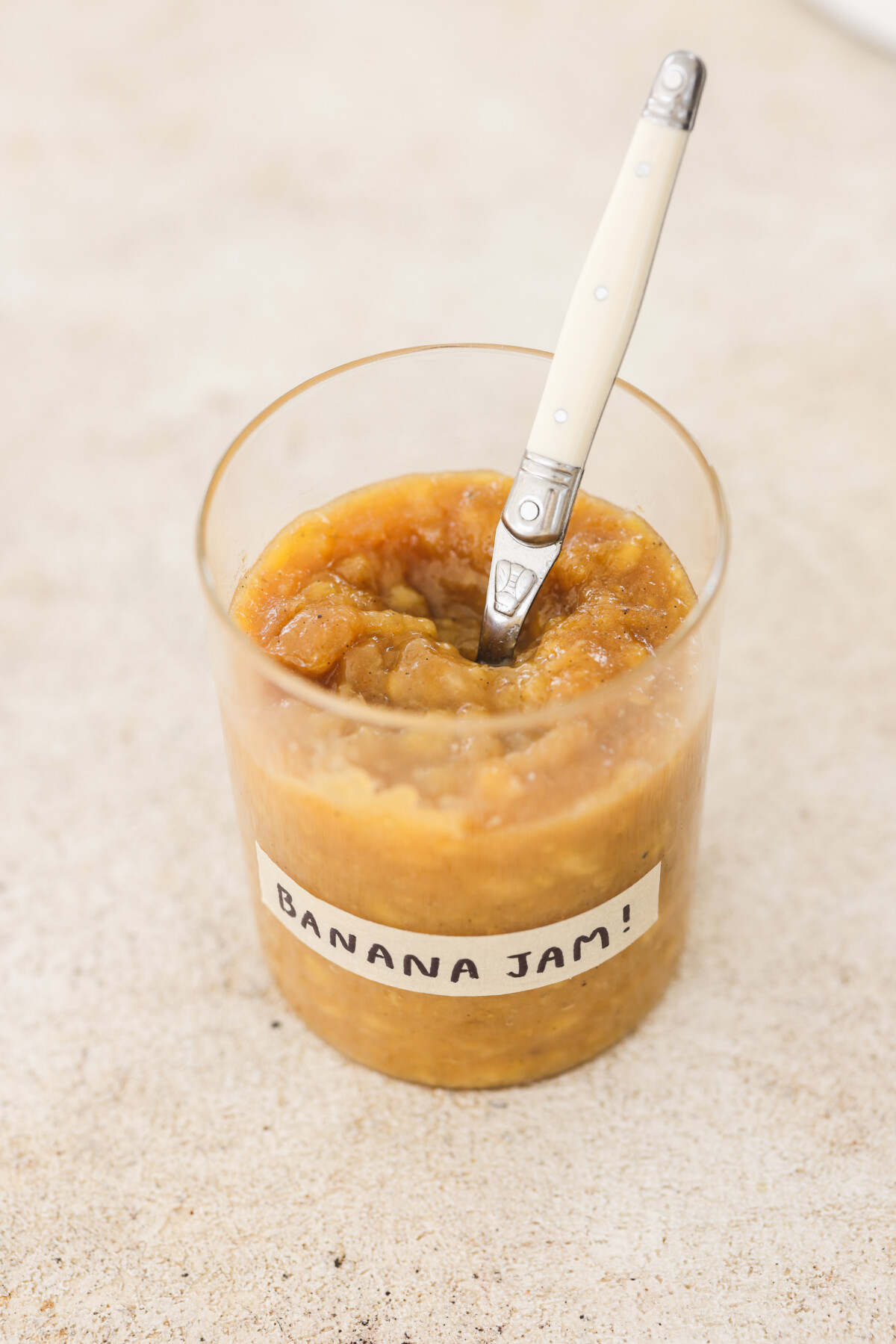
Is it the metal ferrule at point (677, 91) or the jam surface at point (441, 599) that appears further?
the jam surface at point (441, 599)

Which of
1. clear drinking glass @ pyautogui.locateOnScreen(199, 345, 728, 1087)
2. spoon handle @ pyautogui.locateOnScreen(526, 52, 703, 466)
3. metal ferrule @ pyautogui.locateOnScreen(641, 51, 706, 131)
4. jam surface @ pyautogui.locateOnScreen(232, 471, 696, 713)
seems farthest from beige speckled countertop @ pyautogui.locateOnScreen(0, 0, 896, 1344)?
metal ferrule @ pyautogui.locateOnScreen(641, 51, 706, 131)

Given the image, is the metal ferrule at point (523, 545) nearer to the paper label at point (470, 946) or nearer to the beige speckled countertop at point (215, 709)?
the paper label at point (470, 946)

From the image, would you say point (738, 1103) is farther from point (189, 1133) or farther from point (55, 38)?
point (55, 38)

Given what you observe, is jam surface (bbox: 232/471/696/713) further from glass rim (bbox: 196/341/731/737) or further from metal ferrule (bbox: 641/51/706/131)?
metal ferrule (bbox: 641/51/706/131)

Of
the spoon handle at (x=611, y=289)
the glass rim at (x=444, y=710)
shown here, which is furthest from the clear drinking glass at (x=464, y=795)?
the spoon handle at (x=611, y=289)

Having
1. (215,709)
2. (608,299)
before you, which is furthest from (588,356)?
(215,709)
